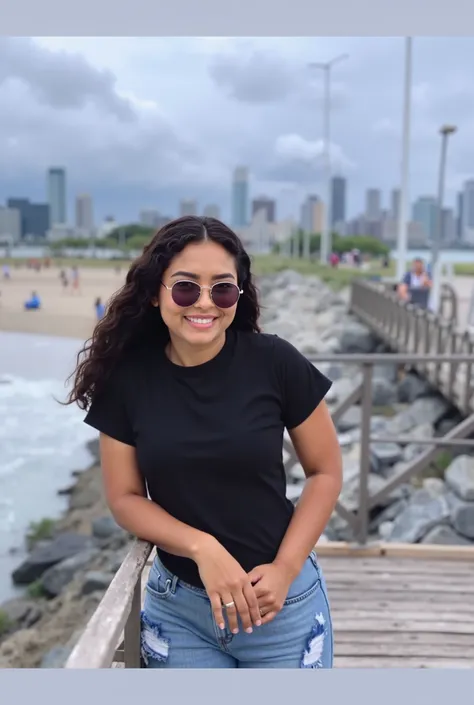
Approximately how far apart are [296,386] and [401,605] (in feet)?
7.50

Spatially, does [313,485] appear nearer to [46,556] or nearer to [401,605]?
[401,605]

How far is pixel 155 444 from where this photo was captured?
1.73m

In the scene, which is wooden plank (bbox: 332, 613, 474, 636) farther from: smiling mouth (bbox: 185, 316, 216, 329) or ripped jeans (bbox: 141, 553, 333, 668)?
smiling mouth (bbox: 185, 316, 216, 329)

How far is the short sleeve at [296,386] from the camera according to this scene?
5.88ft

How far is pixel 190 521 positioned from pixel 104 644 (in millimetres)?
404

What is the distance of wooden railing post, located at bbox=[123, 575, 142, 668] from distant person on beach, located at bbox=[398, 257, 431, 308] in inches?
508

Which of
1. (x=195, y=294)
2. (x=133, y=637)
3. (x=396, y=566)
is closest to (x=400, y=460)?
(x=396, y=566)

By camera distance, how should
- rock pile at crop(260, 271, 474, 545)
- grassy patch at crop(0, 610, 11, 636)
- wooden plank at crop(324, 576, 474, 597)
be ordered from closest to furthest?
wooden plank at crop(324, 576, 474, 597) < rock pile at crop(260, 271, 474, 545) < grassy patch at crop(0, 610, 11, 636)

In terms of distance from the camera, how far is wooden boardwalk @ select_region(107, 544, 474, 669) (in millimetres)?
3227

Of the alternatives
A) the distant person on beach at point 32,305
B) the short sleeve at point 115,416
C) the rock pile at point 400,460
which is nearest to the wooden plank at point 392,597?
the rock pile at point 400,460

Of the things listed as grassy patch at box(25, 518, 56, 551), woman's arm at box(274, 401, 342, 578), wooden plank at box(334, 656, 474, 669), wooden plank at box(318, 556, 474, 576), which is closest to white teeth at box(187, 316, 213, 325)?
woman's arm at box(274, 401, 342, 578)

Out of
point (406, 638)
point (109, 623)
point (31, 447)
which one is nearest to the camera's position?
point (109, 623)

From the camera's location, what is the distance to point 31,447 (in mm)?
18312

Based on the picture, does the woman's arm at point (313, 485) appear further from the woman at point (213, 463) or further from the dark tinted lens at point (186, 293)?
the dark tinted lens at point (186, 293)
